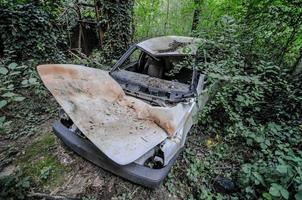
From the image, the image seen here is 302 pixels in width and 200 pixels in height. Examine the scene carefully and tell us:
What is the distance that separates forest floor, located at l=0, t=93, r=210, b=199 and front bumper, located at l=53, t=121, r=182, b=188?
1.20 ft

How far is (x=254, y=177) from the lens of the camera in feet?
8.11

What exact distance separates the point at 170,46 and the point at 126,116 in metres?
1.81

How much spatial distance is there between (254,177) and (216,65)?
1.76 metres

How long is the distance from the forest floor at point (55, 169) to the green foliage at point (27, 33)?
2178mm

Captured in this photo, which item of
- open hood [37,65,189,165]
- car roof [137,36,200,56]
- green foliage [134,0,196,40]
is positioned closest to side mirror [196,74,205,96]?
car roof [137,36,200,56]

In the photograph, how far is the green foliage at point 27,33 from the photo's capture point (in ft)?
15.0

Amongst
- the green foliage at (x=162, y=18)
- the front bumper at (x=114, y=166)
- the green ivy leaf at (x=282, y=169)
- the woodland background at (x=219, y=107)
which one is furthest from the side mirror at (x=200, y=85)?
the green foliage at (x=162, y=18)

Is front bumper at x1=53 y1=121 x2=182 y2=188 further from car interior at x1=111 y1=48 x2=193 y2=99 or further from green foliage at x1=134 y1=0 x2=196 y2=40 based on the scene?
green foliage at x1=134 y1=0 x2=196 y2=40

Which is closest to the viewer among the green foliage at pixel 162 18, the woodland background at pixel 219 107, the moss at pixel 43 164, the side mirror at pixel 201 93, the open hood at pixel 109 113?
the open hood at pixel 109 113

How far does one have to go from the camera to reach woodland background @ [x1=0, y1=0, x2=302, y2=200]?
8.04ft

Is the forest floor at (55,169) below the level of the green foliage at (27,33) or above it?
below

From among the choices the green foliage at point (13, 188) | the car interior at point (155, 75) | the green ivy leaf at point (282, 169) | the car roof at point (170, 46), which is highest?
the car roof at point (170, 46)

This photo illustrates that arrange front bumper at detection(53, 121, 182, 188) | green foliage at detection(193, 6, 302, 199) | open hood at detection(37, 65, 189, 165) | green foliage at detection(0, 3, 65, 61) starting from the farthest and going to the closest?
green foliage at detection(0, 3, 65, 61), green foliage at detection(193, 6, 302, 199), front bumper at detection(53, 121, 182, 188), open hood at detection(37, 65, 189, 165)

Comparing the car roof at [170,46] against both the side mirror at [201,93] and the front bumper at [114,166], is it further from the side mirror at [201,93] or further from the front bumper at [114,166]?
the front bumper at [114,166]
